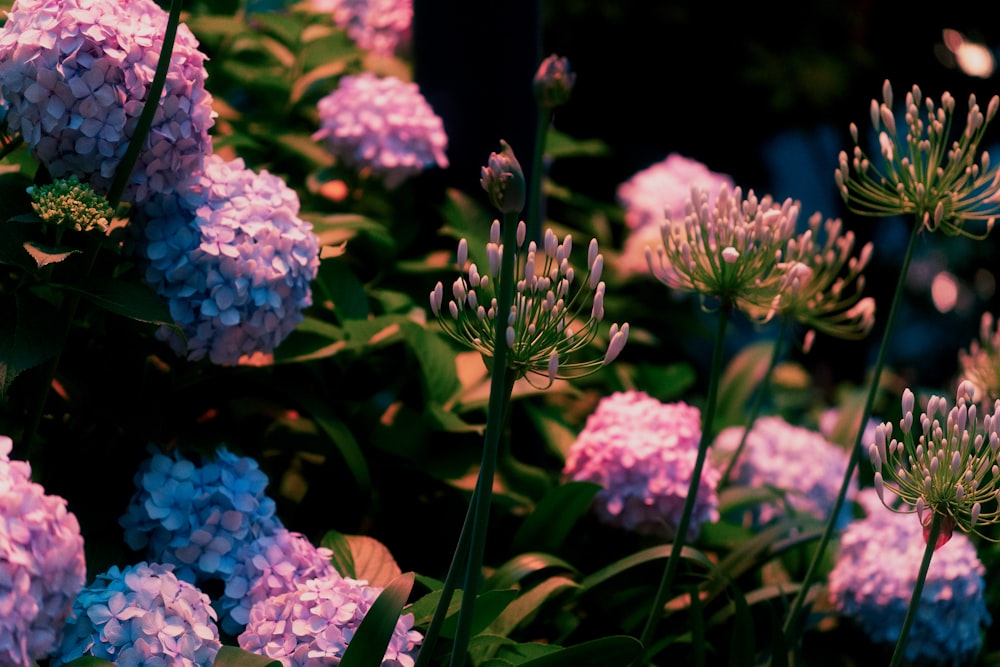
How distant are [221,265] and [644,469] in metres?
0.90

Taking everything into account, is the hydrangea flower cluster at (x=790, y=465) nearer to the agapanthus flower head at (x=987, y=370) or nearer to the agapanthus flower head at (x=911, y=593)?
the agapanthus flower head at (x=911, y=593)

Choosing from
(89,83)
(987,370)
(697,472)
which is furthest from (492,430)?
(987,370)

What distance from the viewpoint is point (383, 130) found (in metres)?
2.24

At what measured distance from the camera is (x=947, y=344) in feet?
17.9

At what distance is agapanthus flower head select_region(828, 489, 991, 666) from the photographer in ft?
6.53

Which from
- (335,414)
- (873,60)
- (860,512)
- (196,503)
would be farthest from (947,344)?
(196,503)

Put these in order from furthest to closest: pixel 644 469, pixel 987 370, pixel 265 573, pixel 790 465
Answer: pixel 790 465 → pixel 987 370 → pixel 644 469 → pixel 265 573

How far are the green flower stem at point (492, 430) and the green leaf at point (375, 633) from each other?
0.32 ft

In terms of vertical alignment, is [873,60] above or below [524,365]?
above

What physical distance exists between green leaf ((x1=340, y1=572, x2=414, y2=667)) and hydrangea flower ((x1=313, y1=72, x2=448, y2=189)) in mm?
1216

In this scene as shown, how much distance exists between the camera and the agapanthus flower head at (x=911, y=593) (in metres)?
1.99

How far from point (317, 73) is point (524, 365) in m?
1.65

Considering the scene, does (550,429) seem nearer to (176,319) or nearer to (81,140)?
(176,319)

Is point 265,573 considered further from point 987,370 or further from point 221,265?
point 987,370
